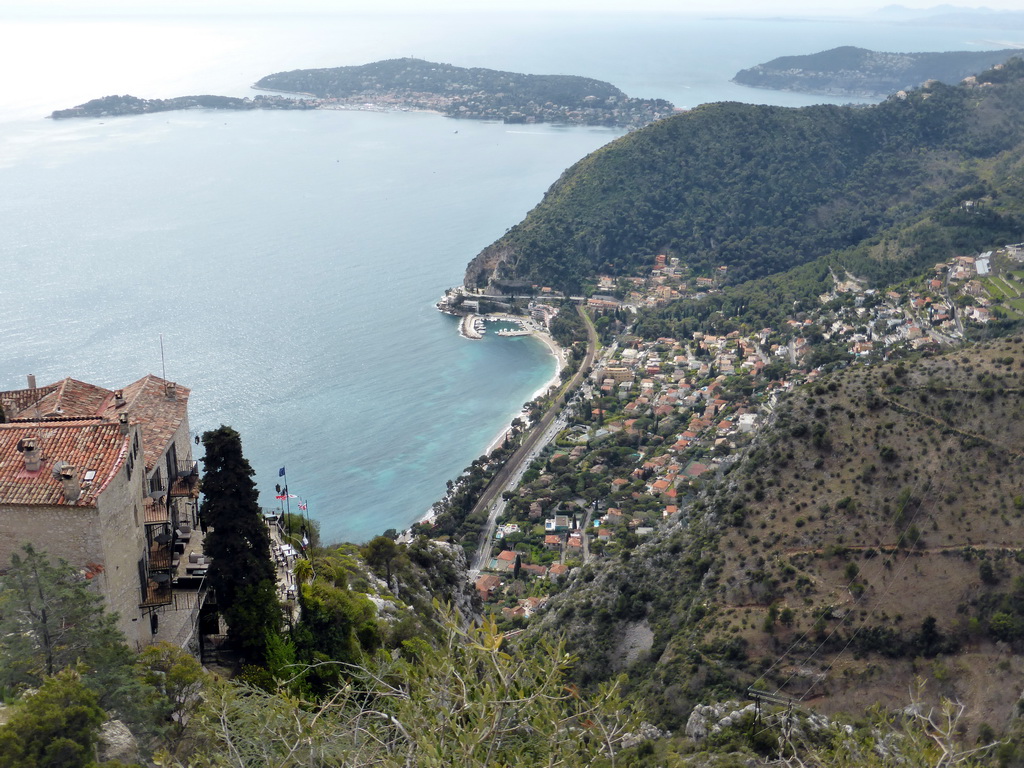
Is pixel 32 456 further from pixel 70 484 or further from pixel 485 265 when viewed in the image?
pixel 485 265

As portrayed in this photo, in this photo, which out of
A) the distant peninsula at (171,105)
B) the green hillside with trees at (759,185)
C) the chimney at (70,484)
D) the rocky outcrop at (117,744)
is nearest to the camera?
the rocky outcrop at (117,744)

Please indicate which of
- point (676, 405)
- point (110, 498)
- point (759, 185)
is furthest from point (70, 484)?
point (759, 185)

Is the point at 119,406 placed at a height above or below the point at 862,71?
below

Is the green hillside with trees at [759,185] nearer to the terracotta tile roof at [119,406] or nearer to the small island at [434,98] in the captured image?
the terracotta tile roof at [119,406]

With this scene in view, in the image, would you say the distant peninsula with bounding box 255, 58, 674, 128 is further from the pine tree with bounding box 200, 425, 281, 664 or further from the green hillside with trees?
the pine tree with bounding box 200, 425, 281, 664

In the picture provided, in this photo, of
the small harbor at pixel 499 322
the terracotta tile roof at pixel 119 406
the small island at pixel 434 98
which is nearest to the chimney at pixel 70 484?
the terracotta tile roof at pixel 119 406

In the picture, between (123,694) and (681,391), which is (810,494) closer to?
(123,694)
